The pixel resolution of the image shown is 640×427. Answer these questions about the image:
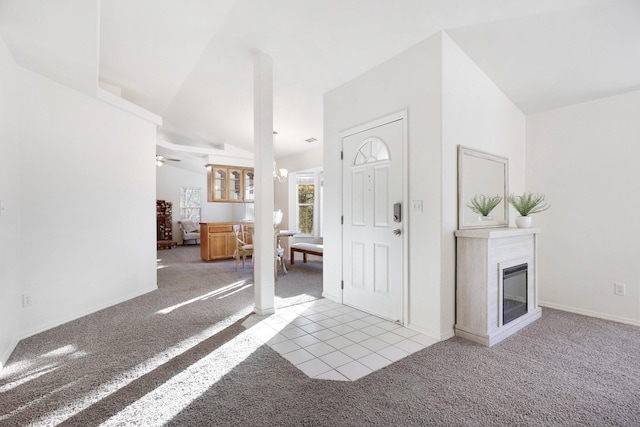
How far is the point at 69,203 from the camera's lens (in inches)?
126

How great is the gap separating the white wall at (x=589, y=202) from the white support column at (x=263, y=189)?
3196 mm

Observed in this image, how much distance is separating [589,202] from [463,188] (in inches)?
66.2

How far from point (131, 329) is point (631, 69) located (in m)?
5.25

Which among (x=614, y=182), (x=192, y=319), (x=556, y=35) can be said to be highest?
(x=556, y=35)

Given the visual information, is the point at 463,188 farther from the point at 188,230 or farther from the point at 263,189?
the point at 188,230

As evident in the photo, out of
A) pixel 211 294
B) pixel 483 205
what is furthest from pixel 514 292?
pixel 211 294

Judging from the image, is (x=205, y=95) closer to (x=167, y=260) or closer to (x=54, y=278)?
(x=54, y=278)

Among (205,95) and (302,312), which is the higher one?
(205,95)

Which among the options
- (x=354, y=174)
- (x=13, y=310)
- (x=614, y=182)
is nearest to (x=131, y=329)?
(x=13, y=310)

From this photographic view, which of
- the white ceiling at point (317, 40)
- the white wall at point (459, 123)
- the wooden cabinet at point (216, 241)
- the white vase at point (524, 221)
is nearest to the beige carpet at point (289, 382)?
the white wall at point (459, 123)

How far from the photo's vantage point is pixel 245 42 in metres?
3.32

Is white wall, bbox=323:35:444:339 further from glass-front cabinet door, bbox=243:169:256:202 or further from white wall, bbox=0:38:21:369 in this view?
glass-front cabinet door, bbox=243:169:256:202

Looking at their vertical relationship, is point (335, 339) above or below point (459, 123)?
below

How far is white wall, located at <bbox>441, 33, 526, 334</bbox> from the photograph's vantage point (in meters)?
2.68
